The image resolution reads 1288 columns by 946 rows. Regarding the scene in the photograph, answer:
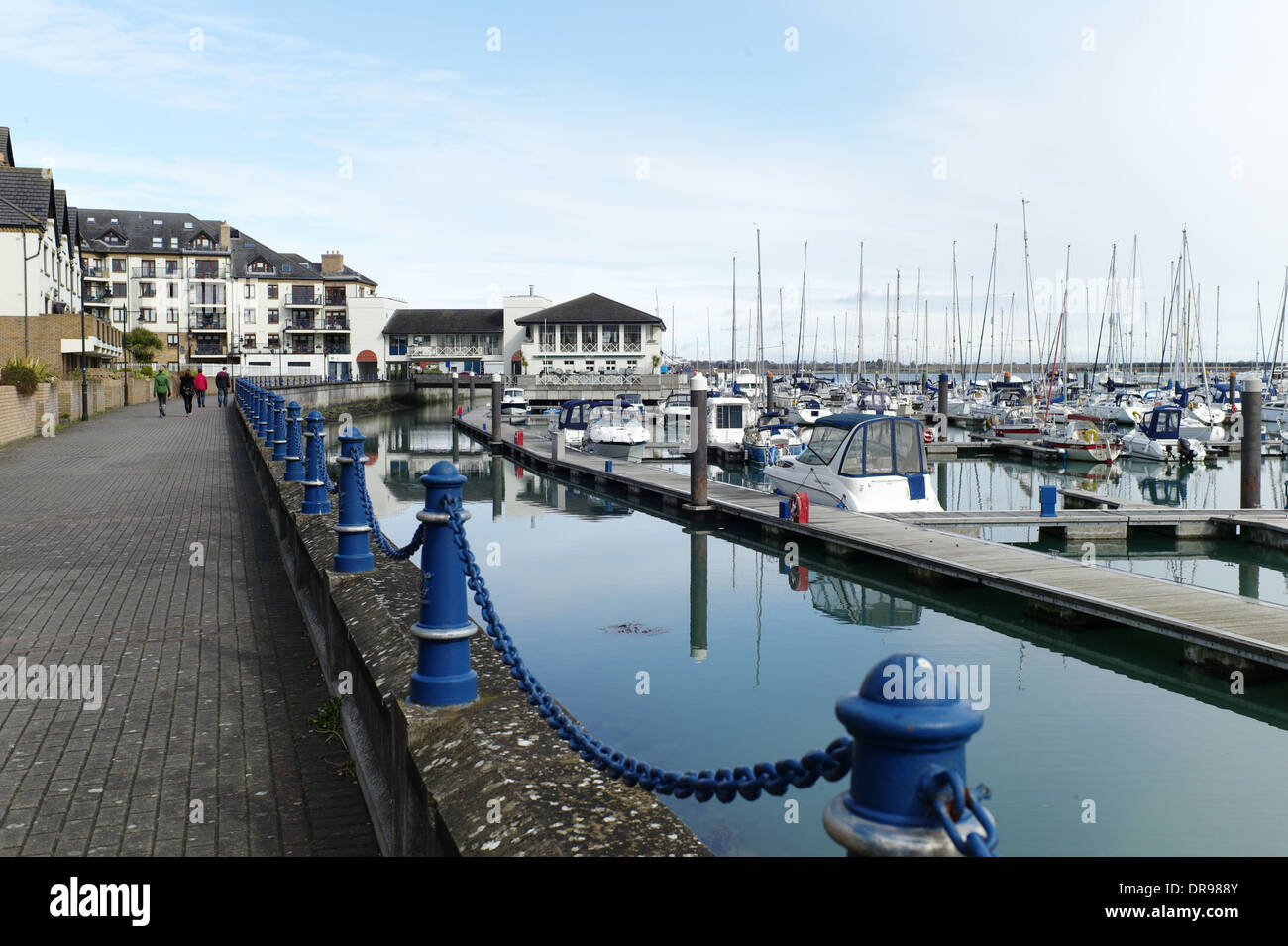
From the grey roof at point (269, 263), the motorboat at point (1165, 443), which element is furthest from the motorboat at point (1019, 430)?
the grey roof at point (269, 263)

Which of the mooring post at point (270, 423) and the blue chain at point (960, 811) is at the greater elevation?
the mooring post at point (270, 423)

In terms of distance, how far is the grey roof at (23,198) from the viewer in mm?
50094

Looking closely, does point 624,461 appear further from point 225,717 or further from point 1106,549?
point 225,717

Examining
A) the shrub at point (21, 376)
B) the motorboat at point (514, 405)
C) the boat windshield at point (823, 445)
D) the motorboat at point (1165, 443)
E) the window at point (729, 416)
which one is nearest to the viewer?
the boat windshield at point (823, 445)

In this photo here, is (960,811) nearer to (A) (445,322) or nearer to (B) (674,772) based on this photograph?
(B) (674,772)

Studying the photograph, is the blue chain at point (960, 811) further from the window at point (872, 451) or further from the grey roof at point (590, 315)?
the grey roof at point (590, 315)

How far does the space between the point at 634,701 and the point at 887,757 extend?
11.0 meters

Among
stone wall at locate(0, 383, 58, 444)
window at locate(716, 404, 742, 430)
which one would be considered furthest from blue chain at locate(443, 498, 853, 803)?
window at locate(716, 404, 742, 430)

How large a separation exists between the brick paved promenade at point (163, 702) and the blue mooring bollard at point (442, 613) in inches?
37.1

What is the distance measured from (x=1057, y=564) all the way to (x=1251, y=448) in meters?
11.0

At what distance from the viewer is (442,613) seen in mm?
5348

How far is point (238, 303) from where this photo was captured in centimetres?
10912

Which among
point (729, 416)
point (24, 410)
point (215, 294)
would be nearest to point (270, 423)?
point (24, 410)
